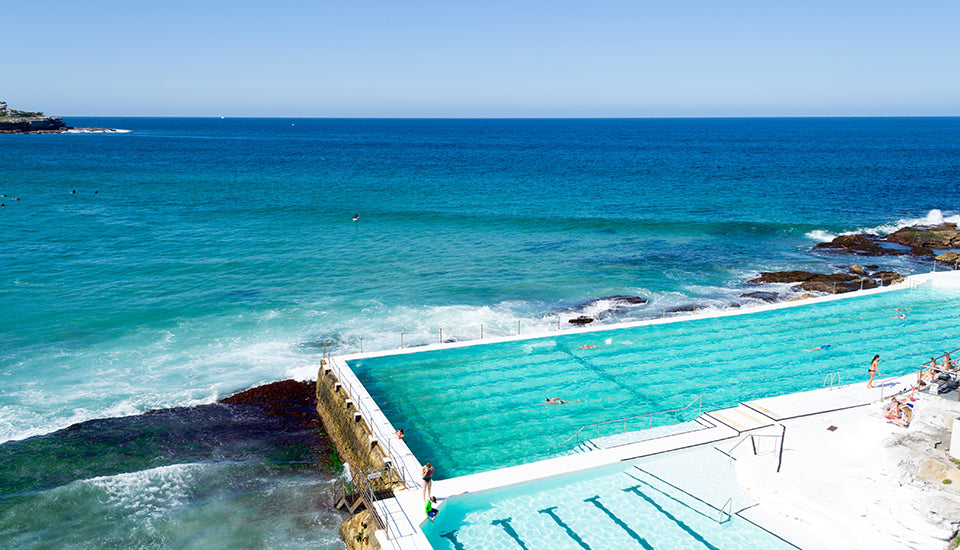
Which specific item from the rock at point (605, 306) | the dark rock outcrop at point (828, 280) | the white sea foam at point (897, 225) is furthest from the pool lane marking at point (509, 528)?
the white sea foam at point (897, 225)

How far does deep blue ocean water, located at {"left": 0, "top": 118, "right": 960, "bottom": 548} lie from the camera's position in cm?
1639

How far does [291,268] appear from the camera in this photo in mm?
35188

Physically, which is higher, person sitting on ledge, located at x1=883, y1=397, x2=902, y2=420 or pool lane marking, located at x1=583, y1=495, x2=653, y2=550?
person sitting on ledge, located at x1=883, y1=397, x2=902, y2=420

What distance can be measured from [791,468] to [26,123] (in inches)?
7970

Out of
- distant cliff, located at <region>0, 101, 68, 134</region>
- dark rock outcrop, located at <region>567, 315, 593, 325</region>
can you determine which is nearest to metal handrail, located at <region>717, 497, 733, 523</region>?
dark rock outcrop, located at <region>567, 315, 593, 325</region>

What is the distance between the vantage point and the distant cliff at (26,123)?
528ft

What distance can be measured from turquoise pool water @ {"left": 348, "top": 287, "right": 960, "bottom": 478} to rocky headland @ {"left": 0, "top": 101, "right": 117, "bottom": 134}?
18781 cm

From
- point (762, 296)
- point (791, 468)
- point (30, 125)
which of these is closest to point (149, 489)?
point (791, 468)

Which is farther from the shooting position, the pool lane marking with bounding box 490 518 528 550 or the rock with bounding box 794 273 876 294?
the rock with bounding box 794 273 876 294

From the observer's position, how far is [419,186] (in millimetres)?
68312

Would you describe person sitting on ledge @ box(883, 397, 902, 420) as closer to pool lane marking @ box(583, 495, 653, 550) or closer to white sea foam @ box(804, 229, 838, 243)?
pool lane marking @ box(583, 495, 653, 550)

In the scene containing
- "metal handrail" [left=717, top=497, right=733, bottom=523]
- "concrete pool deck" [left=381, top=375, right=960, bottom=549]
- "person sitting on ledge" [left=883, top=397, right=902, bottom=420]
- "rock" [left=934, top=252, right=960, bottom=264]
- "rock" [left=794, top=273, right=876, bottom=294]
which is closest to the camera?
"concrete pool deck" [left=381, top=375, right=960, bottom=549]

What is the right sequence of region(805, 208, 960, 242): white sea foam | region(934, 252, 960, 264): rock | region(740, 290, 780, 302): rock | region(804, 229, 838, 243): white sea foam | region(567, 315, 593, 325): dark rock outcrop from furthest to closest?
region(805, 208, 960, 242): white sea foam < region(804, 229, 838, 243): white sea foam < region(934, 252, 960, 264): rock < region(740, 290, 780, 302): rock < region(567, 315, 593, 325): dark rock outcrop

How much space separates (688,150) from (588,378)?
11880cm
